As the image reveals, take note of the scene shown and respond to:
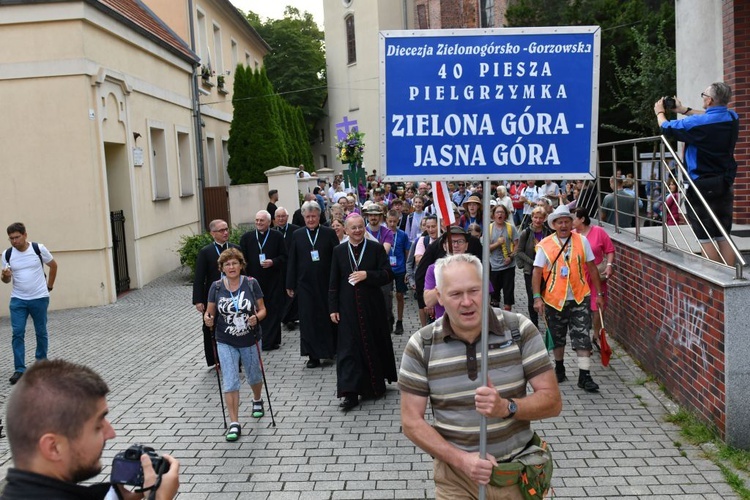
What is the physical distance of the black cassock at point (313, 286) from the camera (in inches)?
398

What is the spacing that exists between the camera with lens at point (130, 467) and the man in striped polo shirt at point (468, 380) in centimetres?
136

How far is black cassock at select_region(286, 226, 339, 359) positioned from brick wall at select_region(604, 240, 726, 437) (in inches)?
142

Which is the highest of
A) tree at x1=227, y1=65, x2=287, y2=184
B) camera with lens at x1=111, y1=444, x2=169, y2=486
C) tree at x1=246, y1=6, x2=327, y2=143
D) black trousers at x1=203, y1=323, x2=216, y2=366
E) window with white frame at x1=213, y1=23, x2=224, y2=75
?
tree at x1=246, y1=6, x2=327, y2=143

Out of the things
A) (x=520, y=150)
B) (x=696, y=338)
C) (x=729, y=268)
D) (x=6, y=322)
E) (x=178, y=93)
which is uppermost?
(x=178, y=93)

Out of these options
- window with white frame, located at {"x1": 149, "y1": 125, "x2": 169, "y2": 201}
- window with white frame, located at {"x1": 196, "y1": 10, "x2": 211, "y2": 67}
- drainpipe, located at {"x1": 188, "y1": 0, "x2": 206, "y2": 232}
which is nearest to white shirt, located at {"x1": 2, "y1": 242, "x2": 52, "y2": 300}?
window with white frame, located at {"x1": 149, "y1": 125, "x2": 169, "y2": 201}

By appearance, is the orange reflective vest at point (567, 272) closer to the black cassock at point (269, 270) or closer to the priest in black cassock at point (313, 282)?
the priest in black cassock at point (313, 282)

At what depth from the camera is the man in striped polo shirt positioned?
11.5ft

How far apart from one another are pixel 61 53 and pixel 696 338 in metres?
12.9

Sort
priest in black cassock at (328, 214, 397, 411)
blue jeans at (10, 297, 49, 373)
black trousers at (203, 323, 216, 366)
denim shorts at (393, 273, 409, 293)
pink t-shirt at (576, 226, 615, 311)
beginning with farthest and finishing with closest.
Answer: denim shorts at (393, 273, 409, 293) → blue jeans at (10, 297, 49, 373) → black trousers at (203, 323, 216, 366) → pink t-shirt at (576, 226, 615, 311) → priest in black cassock at (328, 214, 397, 411)

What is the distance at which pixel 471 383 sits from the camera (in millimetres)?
3525

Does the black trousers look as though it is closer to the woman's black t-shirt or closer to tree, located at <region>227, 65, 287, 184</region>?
the woman's black t-shirt

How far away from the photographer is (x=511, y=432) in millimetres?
3582

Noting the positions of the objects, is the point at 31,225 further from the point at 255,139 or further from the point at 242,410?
the point at 255,139

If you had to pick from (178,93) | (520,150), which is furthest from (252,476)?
(178,93)
